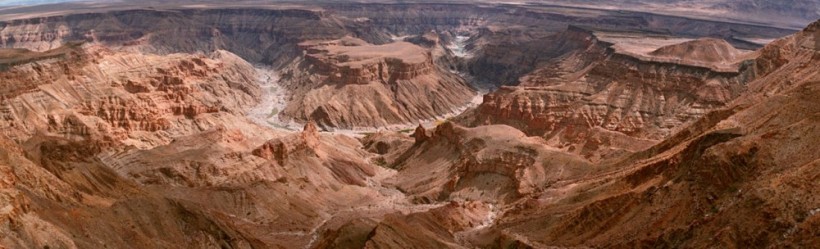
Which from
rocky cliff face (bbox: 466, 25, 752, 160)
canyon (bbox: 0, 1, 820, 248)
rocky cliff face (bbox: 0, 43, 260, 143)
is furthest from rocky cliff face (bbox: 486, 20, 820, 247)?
rocky cliff face (bbox: 0, 43, 260, 143)

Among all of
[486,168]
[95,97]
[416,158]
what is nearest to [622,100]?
[416,158]

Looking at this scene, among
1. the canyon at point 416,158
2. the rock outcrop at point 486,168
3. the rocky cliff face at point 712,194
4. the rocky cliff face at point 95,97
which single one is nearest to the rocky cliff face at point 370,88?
the canyon at point 416,158

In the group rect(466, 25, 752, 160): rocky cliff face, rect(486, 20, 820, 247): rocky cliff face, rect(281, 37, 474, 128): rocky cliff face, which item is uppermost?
rect(486, 20, 820, 247): rocky cliff face

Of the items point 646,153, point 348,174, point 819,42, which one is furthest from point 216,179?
point 819,42

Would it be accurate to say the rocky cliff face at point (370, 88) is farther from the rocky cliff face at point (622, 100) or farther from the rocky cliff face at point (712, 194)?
the rocky cliff face at point (712, 194)

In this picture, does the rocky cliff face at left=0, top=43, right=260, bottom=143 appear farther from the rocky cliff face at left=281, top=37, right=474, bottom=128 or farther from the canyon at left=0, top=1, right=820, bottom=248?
the rocky cliff face at left=281, top=37, right=474, bottom=128

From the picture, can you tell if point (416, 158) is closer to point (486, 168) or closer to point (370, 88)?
point (486, 168)
